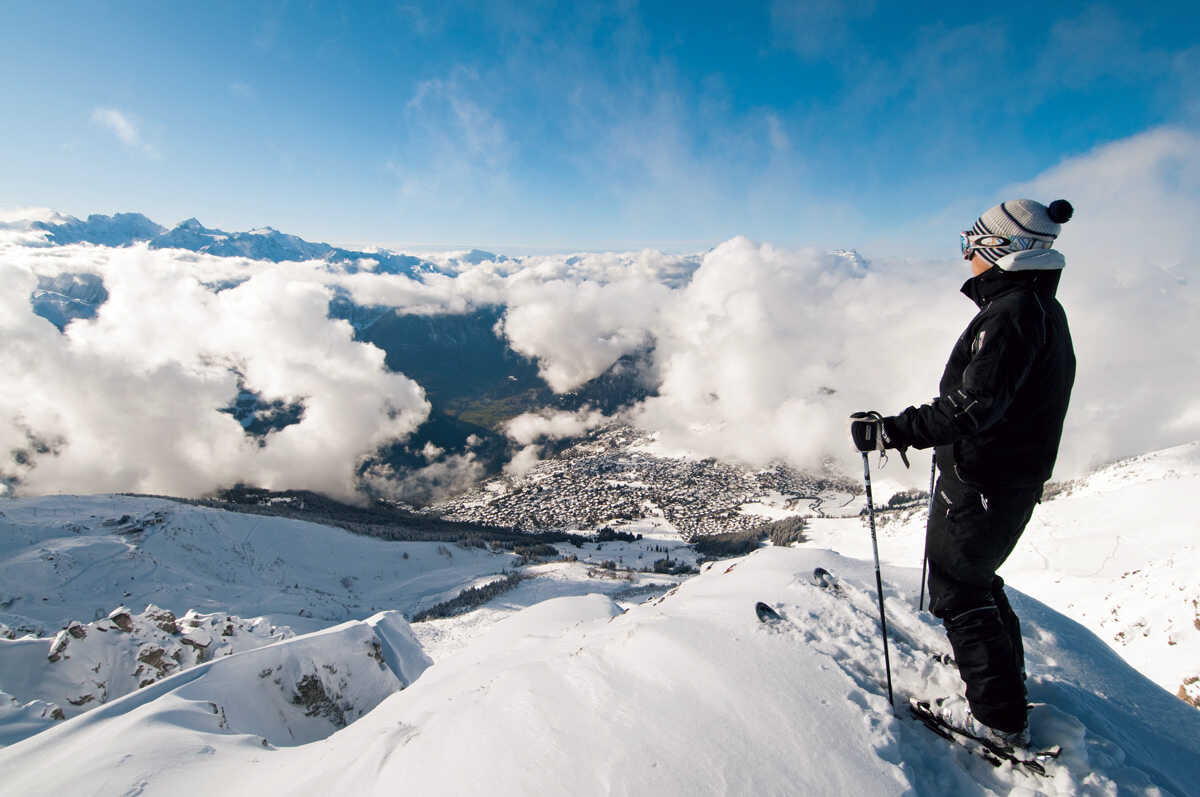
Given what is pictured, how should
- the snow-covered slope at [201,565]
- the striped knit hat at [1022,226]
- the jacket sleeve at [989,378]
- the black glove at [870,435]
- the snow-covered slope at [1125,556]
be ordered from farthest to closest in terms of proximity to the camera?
the snow-covered slope at [201,565] < the snow-covered slope at [1125,556] < the black glove at [870,435] < the striped knit hat at [1022,226] < the jacket sleeve at [989,378]

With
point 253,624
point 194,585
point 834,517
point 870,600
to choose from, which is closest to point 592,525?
point 834,517

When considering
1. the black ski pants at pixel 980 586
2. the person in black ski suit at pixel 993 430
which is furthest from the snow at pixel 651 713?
the person in black ski suit at pixel 993 430

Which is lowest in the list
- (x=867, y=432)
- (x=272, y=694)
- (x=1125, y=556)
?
(x=1125, y=556)

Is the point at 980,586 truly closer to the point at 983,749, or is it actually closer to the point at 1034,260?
the point at 983,749

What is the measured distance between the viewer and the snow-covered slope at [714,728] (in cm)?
389

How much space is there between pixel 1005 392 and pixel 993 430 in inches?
22.7

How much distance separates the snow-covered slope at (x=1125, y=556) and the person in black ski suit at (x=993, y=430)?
519 inches

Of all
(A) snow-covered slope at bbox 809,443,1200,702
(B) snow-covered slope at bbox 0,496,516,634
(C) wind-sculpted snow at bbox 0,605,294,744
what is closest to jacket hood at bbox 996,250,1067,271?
(A) snow-covered slope at bbox 809,443,1200,702

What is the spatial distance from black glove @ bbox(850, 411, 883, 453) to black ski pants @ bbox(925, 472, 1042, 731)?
2.76ft

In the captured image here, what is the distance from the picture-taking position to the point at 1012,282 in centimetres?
442

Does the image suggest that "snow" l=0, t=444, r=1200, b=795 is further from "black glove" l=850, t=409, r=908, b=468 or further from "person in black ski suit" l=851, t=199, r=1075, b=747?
"black glove" l=850, t=409, r=908, b=468

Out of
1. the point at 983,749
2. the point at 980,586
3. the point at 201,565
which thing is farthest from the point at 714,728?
the point at 201,565

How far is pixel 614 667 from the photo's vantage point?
516 cm

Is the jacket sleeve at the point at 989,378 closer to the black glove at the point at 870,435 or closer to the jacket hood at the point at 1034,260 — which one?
the black glove at the point at 870,435
